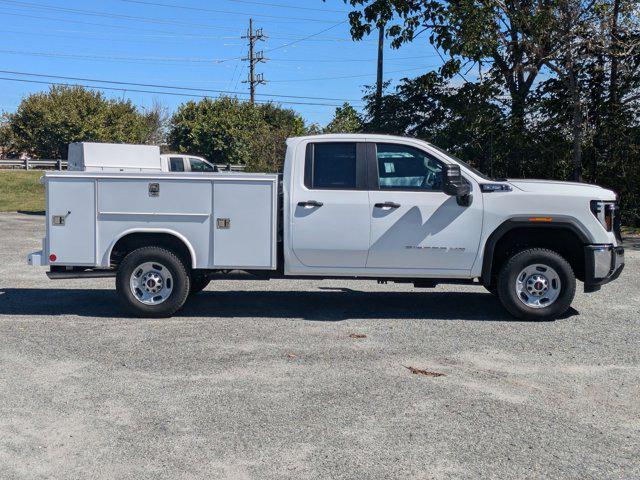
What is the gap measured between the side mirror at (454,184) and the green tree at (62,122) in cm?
5087

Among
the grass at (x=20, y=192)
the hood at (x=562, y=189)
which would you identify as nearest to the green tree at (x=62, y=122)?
the grass at (x=20, y=192)

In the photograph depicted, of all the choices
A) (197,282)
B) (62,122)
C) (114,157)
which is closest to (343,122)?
(114,157)

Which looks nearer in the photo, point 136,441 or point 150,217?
point 136,441

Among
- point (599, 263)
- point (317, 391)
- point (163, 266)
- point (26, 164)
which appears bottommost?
point (317, 391)

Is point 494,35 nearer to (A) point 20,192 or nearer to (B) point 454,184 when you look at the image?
(B) point 454,184

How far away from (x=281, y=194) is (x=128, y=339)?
233 cm

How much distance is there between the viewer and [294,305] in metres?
9.37

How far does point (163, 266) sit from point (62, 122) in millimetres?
50629

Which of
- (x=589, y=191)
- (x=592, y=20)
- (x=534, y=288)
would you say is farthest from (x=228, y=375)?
(x=592, y=20)

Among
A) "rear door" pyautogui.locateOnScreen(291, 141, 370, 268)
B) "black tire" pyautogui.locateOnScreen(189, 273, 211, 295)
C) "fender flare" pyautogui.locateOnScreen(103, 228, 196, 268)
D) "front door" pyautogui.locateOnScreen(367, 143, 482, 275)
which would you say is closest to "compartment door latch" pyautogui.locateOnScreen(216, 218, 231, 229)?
"fender flare" pyautogui.locateOnScreen(103, 228, 196, 268)

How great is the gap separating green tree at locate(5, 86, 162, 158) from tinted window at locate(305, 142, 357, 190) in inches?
1971

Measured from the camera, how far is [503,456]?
454 centimetres

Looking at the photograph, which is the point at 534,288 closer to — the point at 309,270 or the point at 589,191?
the point at 589,191

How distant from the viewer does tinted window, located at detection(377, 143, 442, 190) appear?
8305 mm
